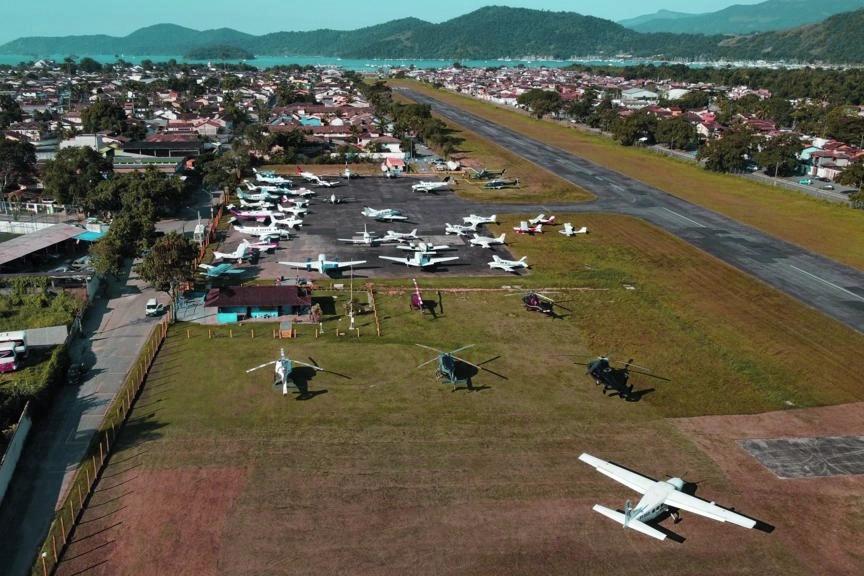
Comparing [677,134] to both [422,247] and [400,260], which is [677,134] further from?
[400,260]

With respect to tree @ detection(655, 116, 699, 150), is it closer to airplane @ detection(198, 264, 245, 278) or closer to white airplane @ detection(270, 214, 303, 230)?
white airplane @ detection(270, 214, 303, 230)

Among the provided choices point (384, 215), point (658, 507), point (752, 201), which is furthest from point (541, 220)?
Answer: point (658, 507)

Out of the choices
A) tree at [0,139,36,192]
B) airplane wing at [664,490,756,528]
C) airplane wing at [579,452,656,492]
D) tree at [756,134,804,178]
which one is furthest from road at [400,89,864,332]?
tree at [0,139,36,192]

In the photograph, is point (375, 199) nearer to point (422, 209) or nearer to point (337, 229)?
point (422, 209)

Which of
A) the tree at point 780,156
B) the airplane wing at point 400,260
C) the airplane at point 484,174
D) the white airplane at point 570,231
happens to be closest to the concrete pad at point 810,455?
the airplane wing at point 400,260

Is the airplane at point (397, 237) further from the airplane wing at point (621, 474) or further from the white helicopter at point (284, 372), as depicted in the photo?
the airplane wing at point (621, 474)
